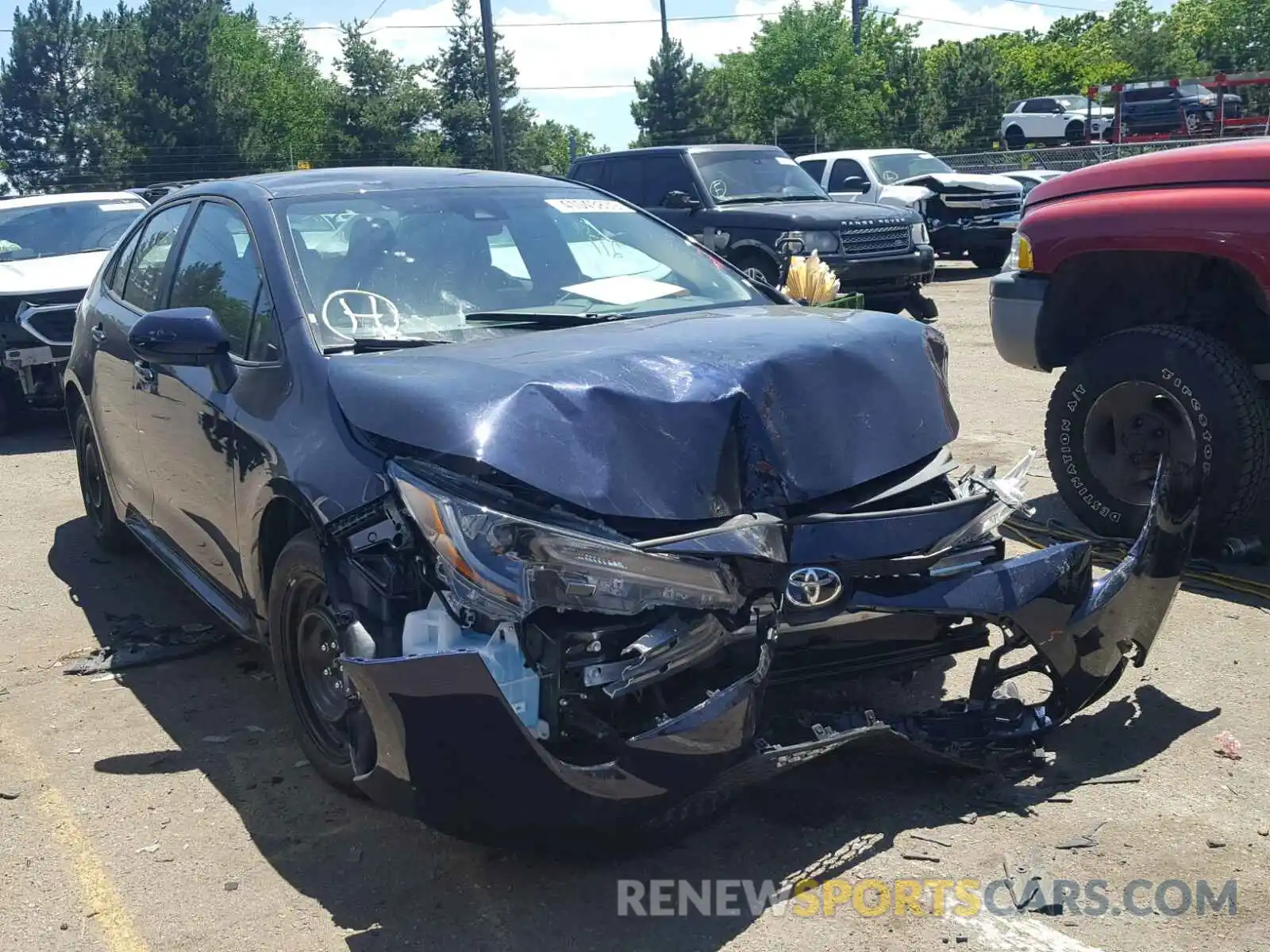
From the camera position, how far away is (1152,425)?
556 cm

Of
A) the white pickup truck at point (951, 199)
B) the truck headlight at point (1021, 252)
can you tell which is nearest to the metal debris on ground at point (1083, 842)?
the truck headlight at point (1021, 252)

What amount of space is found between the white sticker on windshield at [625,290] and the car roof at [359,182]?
0.64 metres

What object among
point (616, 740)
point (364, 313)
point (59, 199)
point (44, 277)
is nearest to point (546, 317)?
point (364, 313)

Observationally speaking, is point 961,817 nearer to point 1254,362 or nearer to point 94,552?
point 1254,362

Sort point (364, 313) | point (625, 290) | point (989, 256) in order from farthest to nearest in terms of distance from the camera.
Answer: point (989, 256) < point (625, 290) < point (364, 313)

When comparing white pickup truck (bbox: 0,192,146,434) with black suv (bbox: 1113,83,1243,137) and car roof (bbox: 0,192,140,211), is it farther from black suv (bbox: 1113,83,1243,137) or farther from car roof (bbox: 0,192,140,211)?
black suv (bbox: 1113,83,1243,137)

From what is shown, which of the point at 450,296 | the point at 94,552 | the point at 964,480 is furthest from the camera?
the point at 94,552

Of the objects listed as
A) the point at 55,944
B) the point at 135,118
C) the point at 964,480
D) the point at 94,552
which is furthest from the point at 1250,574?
the point at 135,118

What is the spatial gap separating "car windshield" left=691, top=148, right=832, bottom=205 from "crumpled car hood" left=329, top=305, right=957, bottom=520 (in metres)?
10.3

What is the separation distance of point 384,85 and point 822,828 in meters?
56.6

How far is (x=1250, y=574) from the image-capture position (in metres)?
5.29

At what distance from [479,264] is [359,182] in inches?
24.3

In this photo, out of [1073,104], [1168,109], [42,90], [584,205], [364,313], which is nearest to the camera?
[364,313]

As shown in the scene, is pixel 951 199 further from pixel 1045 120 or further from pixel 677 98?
pixel 677 98
